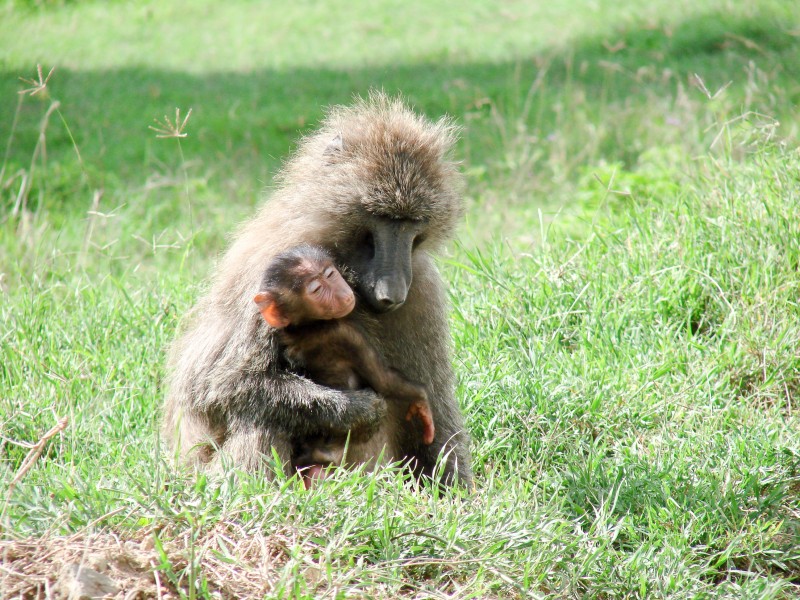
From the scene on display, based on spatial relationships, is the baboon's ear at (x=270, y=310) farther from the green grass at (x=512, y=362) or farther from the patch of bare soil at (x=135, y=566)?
the patch of bare soil at (x=135, y=566)

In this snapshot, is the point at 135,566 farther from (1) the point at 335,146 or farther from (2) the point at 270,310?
(1) the point at 335,146

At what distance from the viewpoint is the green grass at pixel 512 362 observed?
265cm

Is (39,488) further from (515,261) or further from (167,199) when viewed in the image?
(167,199)

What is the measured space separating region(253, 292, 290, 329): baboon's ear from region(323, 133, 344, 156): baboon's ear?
0.67 metres

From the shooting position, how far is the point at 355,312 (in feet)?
10.9

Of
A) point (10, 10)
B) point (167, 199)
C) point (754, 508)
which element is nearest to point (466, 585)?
point (754, 508)

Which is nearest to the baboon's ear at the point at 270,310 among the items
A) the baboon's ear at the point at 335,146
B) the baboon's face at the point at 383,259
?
the baboon's face at the point at 383,259

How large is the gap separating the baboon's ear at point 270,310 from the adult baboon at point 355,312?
12cm

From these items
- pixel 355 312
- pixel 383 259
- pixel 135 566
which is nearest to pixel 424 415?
pixel 355 312

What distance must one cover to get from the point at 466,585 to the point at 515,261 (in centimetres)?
249

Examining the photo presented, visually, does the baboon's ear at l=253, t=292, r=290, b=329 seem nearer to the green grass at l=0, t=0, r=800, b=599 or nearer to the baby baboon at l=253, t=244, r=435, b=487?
the baby baboon at l=253, t=244, r=435, b=487

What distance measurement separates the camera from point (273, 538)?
2.63 meters

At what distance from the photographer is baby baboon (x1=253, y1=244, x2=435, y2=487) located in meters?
3.03

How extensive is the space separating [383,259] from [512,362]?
3.83 feet
